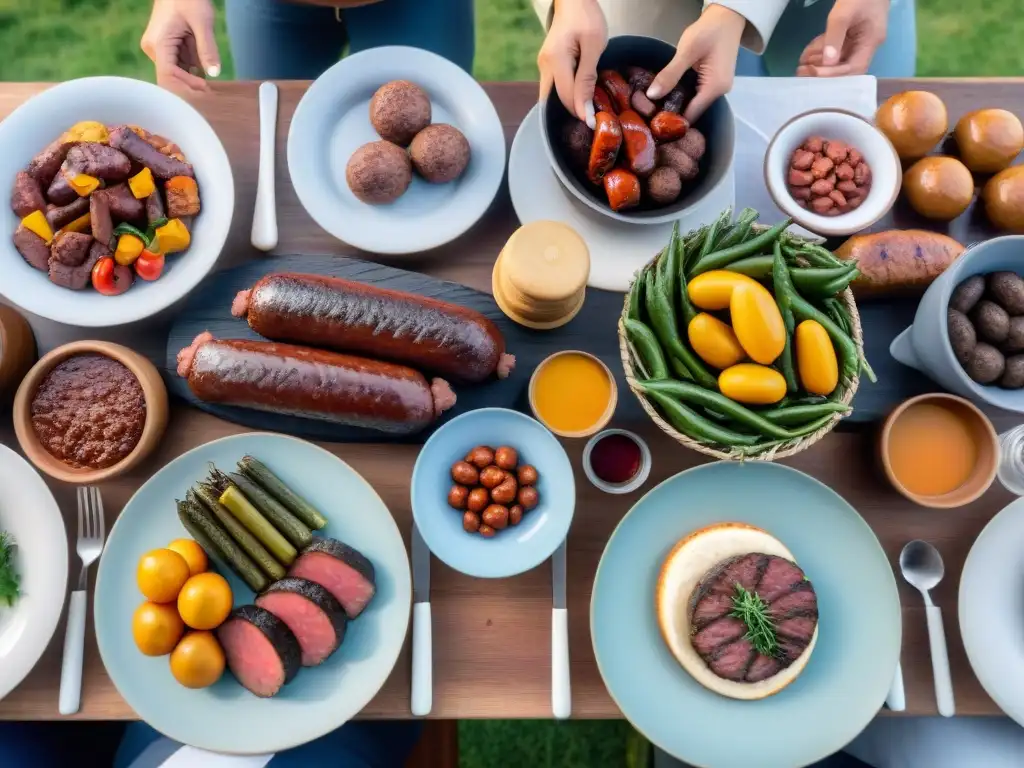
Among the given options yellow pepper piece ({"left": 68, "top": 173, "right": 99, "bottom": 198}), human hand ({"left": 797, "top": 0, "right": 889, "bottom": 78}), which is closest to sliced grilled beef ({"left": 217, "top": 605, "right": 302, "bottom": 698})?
yellow pepper piece ({"left": 68, "top": 173, "right": 99, "bottom": 198})

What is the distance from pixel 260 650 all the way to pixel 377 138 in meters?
0.76

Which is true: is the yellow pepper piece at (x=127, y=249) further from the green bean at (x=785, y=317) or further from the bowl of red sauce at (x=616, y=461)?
the green bean at (x=785, y=317)

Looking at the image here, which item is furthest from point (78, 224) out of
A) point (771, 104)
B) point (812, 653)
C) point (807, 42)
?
point (807, 42)

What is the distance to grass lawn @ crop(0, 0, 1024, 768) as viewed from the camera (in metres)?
2.20

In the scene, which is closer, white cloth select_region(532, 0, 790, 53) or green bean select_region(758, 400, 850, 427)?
green bean select_region(758, 400, 850, 427)

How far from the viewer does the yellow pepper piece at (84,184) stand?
1.00 m

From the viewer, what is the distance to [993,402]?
96cm

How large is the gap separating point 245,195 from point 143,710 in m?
0.74

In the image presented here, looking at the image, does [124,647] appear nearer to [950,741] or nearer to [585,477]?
[585,477]

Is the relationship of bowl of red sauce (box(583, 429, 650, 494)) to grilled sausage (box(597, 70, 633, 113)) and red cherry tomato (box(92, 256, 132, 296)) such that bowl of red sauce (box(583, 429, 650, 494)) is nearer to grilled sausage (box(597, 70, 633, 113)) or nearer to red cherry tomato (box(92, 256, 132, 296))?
grilled sausage (box(597, 70, 633, 113))

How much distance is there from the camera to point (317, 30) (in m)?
1.47

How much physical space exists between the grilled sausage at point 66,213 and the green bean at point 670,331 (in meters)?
0.79

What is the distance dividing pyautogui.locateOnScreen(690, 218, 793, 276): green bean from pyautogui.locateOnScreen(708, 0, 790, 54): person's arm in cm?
33

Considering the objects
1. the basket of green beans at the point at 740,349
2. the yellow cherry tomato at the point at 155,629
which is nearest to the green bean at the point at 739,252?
the basket of green beans at the point at 740,349
